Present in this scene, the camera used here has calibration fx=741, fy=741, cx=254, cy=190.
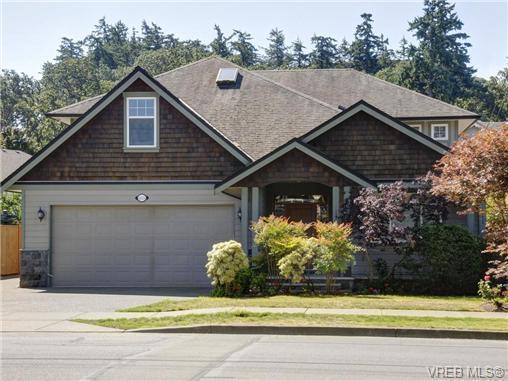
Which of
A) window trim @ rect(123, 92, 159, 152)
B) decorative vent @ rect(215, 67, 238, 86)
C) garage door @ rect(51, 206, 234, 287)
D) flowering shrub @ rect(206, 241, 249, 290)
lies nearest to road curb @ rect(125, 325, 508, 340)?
flowering shrub @ rect(206, 241, 249, 290)

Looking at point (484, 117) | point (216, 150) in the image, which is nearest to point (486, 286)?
point (216, 150)

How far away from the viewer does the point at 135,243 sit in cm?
2297

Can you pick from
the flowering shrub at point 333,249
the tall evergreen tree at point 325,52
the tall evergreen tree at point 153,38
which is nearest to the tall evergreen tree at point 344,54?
the tall evergreen tree at point 325,52

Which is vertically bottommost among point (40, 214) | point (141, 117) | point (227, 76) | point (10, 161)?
point (40, 214)

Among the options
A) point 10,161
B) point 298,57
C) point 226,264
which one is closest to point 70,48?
point 298,57

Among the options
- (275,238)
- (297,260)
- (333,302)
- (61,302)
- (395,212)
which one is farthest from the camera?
(275,238)

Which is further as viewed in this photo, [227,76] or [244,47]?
[244,47]

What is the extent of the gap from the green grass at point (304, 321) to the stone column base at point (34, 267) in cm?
852

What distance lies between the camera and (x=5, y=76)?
96500mm

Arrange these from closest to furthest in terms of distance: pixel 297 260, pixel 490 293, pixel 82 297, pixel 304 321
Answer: pixel 304 321, pixel 490 293, pixel 297 260, pixel 82 297

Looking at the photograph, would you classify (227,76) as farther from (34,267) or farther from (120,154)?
(34,267)

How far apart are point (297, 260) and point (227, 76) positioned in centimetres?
1086

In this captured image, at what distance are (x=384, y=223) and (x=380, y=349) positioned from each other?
8269mm

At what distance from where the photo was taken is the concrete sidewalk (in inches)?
556
